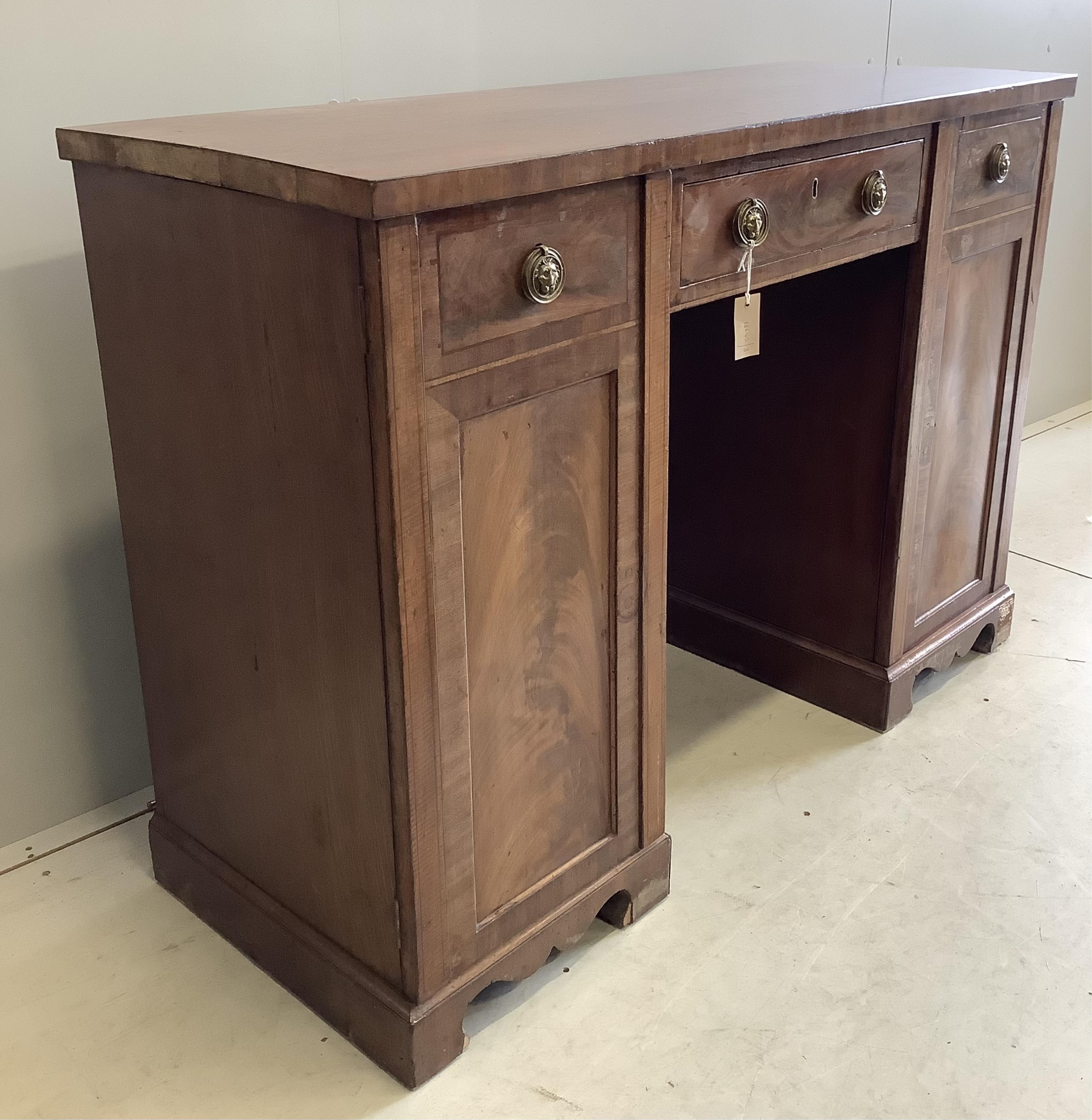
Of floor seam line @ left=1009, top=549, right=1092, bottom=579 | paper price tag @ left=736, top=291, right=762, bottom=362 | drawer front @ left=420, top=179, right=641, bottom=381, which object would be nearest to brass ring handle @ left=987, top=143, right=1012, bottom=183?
paper price tag @ left=736, top=291, right=762, bottom=362

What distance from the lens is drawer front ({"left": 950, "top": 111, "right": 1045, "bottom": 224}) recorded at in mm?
1860

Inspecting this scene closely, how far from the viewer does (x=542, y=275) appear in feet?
4.04

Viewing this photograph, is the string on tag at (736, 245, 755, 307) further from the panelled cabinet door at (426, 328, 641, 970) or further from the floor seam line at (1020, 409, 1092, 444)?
the floor seam line at (1020, 409, 1092, 444)

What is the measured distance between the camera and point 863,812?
1917mm

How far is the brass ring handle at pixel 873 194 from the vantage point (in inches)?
65.6

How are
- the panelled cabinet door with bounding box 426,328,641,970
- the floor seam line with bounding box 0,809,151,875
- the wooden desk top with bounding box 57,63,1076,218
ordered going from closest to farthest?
the wooden desk top with bounding box 57,63,1076,218
the panelled cabinet door with bounding box 426,328,641,970
the floor seam line with bounding box 0,809,151,875

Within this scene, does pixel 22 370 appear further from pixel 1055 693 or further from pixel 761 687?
pixel 1055 693

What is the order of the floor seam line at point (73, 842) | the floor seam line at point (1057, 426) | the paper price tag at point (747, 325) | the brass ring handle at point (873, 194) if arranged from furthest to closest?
the floor seam line at point (1057, 426) → the floor seam line at point (73, 842) → the brass ring handle at point (873, 194) → the paper price tag at point (747, 325)

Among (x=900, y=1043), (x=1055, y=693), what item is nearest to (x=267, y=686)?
(x=900, y=1043)

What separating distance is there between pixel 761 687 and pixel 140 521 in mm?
1180

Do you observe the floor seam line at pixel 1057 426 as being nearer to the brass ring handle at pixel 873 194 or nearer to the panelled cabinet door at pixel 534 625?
the brass ring handle at pixel 873 194

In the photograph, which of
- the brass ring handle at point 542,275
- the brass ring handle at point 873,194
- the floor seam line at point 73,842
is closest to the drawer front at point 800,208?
the brass ring handle at point 873,194

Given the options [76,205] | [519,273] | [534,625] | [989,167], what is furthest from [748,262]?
[76,205]

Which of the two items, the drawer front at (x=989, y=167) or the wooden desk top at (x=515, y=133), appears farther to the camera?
the drawer front at (x=989, y=167)
